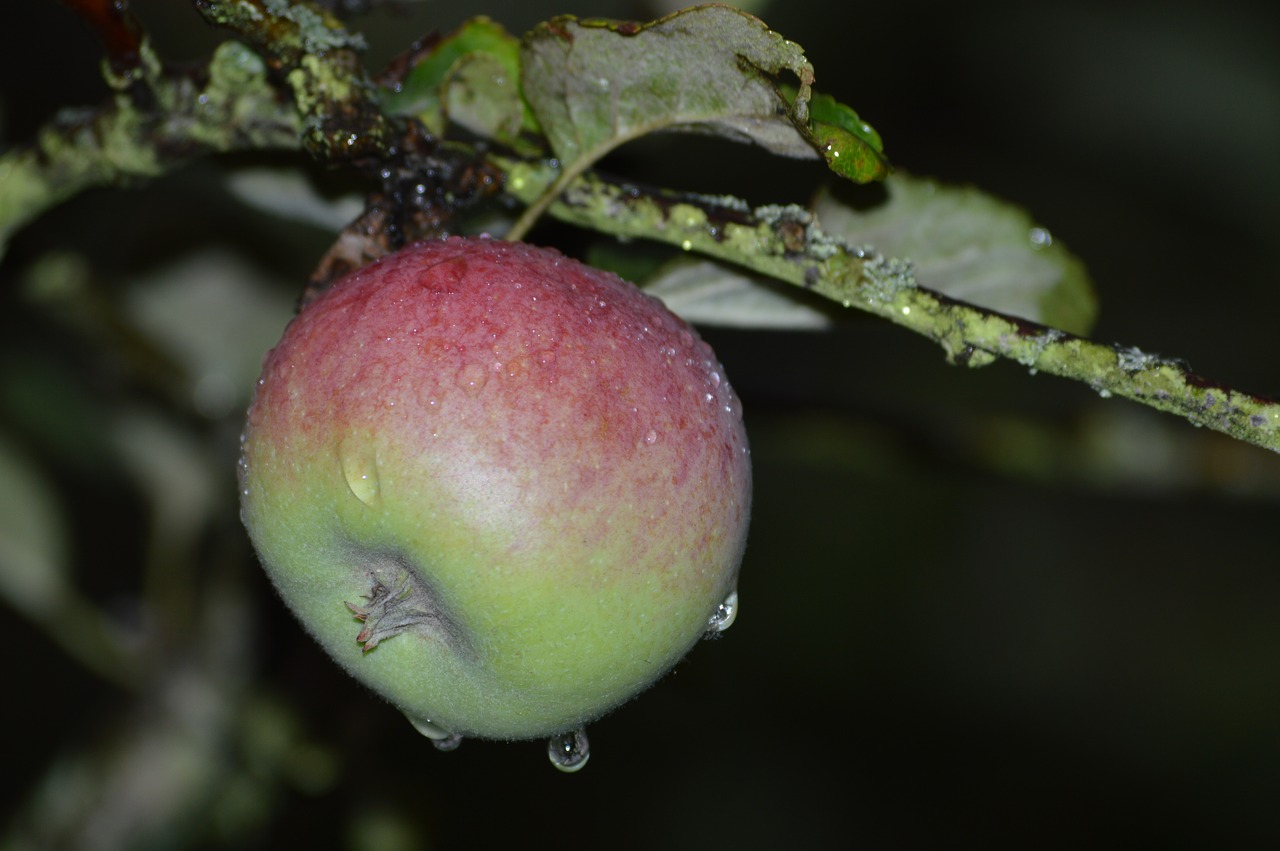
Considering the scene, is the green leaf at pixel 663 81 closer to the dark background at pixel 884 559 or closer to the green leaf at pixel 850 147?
the green leaf at pixel 850 147

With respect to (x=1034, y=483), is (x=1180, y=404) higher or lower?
higher

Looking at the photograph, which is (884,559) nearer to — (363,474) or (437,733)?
(437,733)

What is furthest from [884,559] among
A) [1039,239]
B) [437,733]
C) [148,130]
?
[148,130]

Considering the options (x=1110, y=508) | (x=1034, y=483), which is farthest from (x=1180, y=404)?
(x=1110, y=508)

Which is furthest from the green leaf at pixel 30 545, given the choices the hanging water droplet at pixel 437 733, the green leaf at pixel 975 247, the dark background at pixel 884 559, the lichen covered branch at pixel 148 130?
the green leaf at pixel 975 247

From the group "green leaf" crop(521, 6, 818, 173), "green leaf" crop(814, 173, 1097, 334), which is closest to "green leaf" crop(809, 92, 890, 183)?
"green leaf" crop(521, 6, 818, 173)

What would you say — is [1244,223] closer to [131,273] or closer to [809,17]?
[809,17]

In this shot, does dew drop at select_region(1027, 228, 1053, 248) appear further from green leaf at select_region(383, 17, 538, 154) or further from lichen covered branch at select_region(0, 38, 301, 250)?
lichen covered branch at select_region(0, 38, 301, 250)
